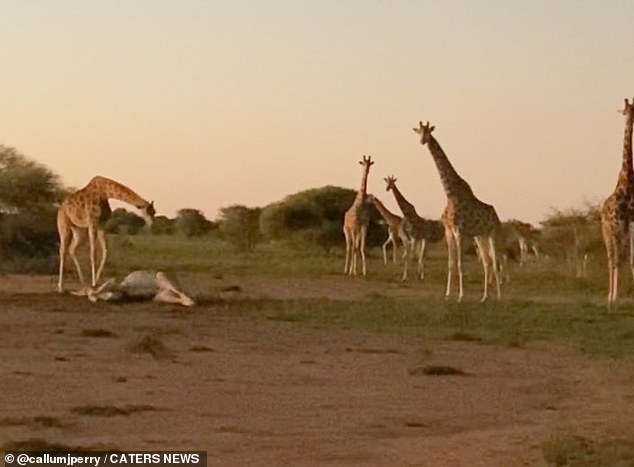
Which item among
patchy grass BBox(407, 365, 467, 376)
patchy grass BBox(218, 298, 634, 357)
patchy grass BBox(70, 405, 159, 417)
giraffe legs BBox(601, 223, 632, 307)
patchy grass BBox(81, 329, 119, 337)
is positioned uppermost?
giraffe legs BBox(601, 223, 632, 307)

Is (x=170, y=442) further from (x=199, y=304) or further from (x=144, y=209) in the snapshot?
(x=144, y=209)

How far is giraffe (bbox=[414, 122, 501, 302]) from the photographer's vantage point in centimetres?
2241

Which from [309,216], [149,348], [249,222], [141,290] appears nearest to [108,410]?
[149,348]

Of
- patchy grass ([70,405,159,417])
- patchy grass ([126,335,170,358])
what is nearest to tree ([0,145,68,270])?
patchy grass ([126,335,170,358])

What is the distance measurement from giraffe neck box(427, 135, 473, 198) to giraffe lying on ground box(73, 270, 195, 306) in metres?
4.72

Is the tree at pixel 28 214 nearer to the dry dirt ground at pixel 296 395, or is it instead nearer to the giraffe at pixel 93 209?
the giraffe at pixel 93 209

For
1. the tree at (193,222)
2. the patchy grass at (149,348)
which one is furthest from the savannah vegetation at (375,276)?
the tree at (193,222)

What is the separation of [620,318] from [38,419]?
10.8 meters

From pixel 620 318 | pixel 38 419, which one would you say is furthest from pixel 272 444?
pixel 620 318

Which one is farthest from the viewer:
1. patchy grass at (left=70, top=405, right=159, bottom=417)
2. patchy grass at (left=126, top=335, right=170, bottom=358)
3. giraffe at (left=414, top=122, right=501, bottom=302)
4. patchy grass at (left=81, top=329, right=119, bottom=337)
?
giraffe at (left=414, top=122, right=501, bottom=302)

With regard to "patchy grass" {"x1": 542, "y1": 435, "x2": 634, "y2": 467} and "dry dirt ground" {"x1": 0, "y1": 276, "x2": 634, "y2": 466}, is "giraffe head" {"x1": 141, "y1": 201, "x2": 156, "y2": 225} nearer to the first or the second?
"dry dirt ground" {"x1": 0, "y1": 276, "x2": 634, "y2": 466}

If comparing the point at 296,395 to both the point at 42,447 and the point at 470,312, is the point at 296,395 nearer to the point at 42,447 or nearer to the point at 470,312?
the point at 42,447

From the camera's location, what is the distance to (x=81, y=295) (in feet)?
75.0

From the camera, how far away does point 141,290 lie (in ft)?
71.9
